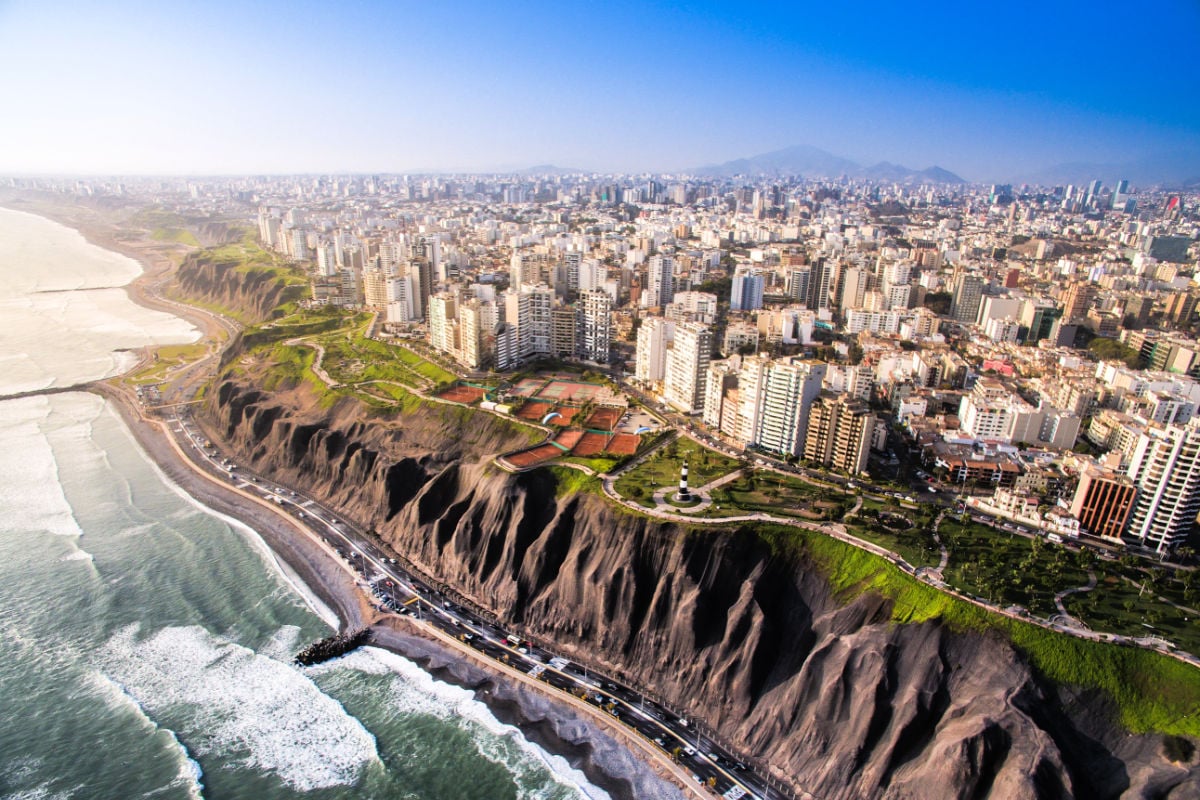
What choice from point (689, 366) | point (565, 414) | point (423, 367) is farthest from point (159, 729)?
point (689, 366)

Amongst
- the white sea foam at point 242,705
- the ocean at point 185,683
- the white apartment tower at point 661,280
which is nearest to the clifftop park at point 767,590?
the ocean at point 185,683

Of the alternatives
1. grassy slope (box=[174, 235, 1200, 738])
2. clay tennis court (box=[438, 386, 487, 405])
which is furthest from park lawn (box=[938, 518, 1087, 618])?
clay tennis court (box=[438, 386, 487, 405])

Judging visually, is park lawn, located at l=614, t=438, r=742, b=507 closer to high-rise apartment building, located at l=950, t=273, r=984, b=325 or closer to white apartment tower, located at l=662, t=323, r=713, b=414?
white apartment tower, located at l=662, t=323, r=713, b=414

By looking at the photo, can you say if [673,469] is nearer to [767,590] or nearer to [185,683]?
[767,590]

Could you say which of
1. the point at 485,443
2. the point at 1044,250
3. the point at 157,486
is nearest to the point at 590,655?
the point at 485,443

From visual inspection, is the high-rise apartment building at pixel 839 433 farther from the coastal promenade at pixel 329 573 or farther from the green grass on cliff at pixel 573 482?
the coastal promenade at pixel 329 573

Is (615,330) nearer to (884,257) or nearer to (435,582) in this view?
(435,582)
